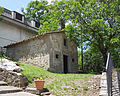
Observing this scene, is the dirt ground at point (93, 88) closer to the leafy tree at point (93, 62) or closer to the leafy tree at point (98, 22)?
the leafy tree at point (98, 22)

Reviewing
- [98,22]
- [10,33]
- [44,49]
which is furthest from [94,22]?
[10,33]

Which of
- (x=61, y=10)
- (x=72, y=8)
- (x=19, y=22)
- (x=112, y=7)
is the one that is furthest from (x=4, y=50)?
(x=112, y=7)

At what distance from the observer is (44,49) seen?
14352mm

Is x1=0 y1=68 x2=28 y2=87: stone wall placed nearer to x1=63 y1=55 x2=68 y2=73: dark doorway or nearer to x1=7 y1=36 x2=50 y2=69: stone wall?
x1=7 y1=36 x2=50 y2=69: stone wall

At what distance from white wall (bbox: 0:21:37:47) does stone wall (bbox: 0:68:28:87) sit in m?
10.2

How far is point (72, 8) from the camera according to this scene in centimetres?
1505

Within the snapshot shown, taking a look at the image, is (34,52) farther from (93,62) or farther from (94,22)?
(93,62)

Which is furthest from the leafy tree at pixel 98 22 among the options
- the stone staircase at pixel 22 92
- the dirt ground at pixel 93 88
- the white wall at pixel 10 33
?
the white wall at pixel 10 33

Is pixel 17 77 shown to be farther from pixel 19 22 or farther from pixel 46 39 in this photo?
pixel 19 22

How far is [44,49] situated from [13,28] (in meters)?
7.71

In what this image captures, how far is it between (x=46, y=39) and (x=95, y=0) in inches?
230

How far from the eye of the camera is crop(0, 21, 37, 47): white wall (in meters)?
18.5

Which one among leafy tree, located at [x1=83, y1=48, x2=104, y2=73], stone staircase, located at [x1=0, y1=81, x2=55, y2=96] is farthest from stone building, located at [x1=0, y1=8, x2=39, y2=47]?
stone staircase, located at [x1=0, y1=81, x2=55, y2=96]

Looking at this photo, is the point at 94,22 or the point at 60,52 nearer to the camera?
the point at 94,22
